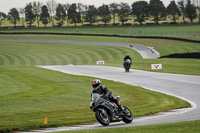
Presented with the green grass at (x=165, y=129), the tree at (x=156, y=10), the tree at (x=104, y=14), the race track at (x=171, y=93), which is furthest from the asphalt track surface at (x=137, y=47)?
the tree at (x=156, y=10)

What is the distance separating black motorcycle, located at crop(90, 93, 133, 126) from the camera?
13211 mm

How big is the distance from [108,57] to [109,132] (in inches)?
2382

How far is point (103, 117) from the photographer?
43.8ft

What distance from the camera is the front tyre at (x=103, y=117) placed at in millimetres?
13156

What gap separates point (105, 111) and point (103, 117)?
0.23m

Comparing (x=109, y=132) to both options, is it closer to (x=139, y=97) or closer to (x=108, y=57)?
(x=139, y=97)

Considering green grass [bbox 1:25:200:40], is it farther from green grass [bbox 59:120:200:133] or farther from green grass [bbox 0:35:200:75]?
green grass [bbox 59:120:200:133]

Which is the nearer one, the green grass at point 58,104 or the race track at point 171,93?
the race track at point 171,93

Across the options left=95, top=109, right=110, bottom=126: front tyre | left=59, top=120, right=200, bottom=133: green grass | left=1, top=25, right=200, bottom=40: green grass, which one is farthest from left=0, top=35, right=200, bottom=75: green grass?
left=59, top=120, right=200, bottom=133: green grass

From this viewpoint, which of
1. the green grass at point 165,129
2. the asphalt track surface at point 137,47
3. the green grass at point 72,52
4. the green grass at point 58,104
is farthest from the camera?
the asphalt track surface at point 137,47

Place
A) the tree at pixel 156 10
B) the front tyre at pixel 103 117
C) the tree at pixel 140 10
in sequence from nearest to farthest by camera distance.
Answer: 1. the front tyre at pixel 103 117
2. the tree at pixel 156 10
3. the tree at pixel 140 10

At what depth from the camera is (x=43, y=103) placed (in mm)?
18656

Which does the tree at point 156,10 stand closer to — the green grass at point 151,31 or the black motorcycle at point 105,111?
the green grass at point 151,31

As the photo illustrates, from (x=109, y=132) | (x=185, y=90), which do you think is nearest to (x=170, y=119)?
(x=109, y=132)
